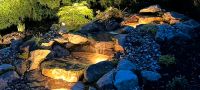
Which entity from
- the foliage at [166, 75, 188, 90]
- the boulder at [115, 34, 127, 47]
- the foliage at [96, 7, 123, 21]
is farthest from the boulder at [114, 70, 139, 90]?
the foliage at [96, 7, 123, 21]

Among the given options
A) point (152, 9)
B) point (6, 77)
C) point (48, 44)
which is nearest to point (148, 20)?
point (152, 9)

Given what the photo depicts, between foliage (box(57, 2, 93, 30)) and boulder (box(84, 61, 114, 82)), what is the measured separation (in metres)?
3.45

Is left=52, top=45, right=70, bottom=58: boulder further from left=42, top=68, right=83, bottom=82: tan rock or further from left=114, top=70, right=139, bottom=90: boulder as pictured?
left=114, top=70, right=139, bottom=90: boulder

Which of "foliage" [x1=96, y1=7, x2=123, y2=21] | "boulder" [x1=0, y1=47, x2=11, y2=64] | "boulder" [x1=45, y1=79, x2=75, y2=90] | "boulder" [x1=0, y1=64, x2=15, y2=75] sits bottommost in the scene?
"boulder" [x1=45, y1=79, x2=75, y2=90]

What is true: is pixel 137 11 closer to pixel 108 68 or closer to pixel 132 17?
pixel 132 17

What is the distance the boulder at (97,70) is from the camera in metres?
9.18

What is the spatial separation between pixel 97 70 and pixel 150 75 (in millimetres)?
1370

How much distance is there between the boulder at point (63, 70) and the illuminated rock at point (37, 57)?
0.73 ft

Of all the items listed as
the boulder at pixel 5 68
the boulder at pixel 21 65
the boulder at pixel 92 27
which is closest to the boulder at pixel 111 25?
the boulder at pixel 92 27

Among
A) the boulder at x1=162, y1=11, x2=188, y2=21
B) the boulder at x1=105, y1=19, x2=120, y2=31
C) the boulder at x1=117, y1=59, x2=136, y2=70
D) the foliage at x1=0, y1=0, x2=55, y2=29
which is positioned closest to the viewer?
the boulder at x1=117, y1=59, x2=136, y2=70

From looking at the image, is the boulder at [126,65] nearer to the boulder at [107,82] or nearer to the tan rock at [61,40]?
the boulder at [107,82]

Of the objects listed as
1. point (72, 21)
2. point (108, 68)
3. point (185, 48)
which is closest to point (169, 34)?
point (185, 48)

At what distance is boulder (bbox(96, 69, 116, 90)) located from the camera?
8.66 metres

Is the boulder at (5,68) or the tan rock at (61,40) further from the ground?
the tan rock at (61,40)
